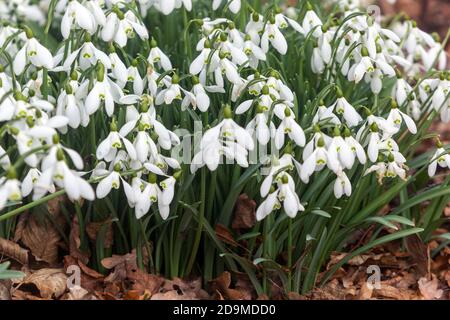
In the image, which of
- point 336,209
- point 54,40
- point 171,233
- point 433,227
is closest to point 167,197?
point 171,233

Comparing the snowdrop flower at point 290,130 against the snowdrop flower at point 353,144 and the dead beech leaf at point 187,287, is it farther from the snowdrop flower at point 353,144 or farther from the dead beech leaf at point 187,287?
the dead beech leaf at point 187,287

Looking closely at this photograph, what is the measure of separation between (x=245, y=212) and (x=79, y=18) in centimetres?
93

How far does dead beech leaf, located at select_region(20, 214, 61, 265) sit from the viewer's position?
2947 mm

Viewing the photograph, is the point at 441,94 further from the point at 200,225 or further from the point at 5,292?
the point at 5,292

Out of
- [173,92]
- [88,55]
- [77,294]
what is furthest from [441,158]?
[77,294]

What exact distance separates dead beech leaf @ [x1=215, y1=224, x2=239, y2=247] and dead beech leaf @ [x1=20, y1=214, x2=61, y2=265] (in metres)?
0.65

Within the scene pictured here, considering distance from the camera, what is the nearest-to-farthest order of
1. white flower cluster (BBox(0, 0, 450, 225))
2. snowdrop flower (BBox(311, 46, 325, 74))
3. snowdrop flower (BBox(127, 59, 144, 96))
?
white flower cluster (BBox(0, 0, 450, 225)), snowdrop flower (BBox(127, 59, 144, 96)), snowdrop flower (BBox(311, 46, 325, 74))

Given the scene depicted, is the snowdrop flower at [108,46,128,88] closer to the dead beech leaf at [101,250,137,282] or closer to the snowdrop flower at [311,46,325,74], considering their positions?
the dead beech leaf at [101,250,137,282]

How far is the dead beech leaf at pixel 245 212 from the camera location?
2844 mm

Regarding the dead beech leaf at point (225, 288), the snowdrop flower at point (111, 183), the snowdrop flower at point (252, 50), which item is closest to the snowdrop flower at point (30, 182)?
the snowdrop flower at point (111, 183)

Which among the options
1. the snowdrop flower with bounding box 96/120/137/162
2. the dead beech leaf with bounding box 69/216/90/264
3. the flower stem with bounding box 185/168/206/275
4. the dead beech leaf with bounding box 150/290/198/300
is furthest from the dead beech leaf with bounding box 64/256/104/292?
the snowdrop flower with bounding box 96/120/137/162

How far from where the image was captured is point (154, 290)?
291cm
